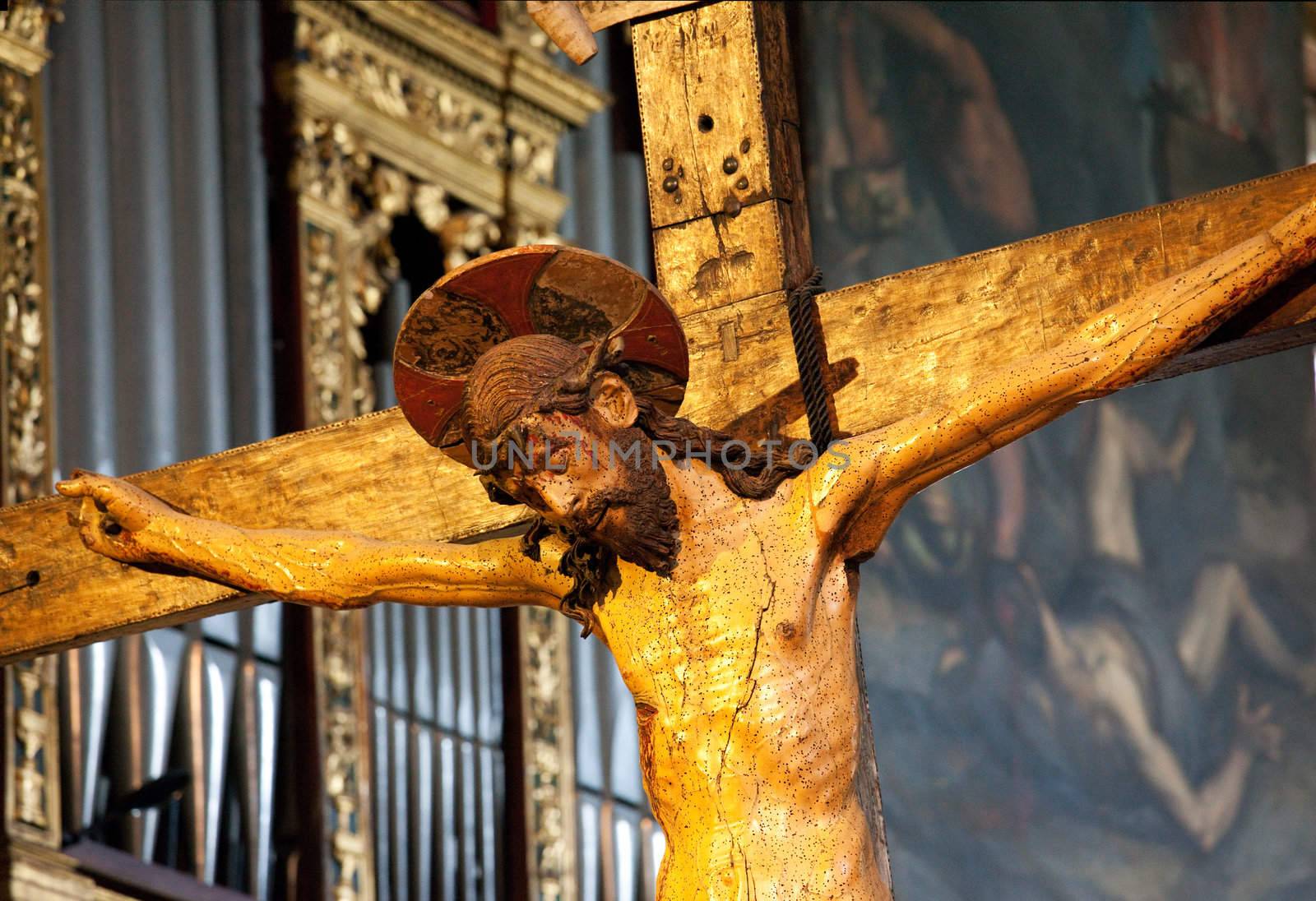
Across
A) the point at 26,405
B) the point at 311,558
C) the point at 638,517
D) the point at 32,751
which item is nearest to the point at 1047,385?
the point at 638,517

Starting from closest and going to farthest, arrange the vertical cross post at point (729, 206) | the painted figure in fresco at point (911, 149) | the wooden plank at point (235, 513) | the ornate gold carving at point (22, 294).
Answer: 1. the vertical cross post at point (729, 206)
2. the wooden plank at point (235, 513)
3. the ornate gold carving at point (22, 294)
4. the painted figure in fresco at point (911, 149)

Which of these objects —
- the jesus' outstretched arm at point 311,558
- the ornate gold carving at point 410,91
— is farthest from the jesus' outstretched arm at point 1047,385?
the ornate gold carving at point 410,91

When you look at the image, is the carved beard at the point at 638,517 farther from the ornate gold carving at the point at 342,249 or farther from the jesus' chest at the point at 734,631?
the ornate gold carving at the point at 342,249

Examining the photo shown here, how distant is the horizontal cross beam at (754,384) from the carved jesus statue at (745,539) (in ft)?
0.42

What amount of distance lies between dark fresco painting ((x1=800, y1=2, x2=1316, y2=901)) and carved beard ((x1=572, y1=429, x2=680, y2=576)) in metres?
6.34

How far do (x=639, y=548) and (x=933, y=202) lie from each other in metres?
7.19

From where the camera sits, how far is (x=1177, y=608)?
1184cm

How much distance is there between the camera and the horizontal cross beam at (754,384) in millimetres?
4285

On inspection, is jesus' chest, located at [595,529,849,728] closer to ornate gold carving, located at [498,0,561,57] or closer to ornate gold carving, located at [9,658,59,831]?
ornate gold carving, located at [9,658,59,831]

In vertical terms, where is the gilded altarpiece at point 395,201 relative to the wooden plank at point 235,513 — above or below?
above

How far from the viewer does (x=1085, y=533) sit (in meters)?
11.6

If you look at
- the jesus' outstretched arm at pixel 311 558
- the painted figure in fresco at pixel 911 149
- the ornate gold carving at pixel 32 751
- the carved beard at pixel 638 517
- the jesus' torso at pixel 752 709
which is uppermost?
the painted figure in fresco at pixel 911 149

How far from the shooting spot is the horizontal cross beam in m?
4.29

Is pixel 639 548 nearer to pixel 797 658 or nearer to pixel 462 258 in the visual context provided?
pixel 797 658
